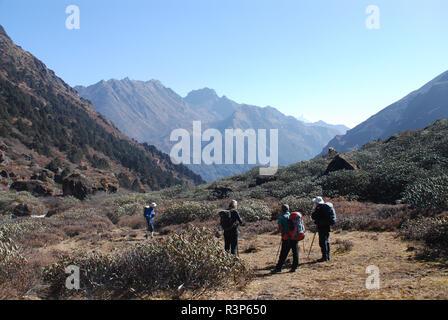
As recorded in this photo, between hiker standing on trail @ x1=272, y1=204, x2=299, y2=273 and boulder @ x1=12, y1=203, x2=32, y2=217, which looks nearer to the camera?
hiker standing on trail @ x1=272, y1=204, x2=299, y2=273

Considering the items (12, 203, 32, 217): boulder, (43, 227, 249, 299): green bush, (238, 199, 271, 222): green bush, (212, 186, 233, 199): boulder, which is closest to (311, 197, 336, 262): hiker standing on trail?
(43, 227, 249, 299): green bush

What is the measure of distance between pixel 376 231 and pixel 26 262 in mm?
10215

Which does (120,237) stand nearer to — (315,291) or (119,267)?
(119,267)

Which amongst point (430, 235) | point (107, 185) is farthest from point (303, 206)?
point (107, 185)

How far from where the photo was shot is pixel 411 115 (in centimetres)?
16800

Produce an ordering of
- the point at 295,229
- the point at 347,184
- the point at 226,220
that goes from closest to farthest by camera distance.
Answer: the point at 295,229
the point at 226,220
the point at 347,184

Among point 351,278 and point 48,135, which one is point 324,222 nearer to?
point 351,278

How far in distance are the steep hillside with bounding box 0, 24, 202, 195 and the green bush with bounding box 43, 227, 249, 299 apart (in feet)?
98.9

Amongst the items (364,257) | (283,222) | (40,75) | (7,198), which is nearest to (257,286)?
(283,222)

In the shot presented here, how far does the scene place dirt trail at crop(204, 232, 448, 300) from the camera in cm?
463

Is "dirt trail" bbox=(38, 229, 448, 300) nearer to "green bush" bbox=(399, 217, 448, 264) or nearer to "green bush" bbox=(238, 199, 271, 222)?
"green bush" bbox=(399, 217, 448, 264)

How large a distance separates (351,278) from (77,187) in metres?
28.1

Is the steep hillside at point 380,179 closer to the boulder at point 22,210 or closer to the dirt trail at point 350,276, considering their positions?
the dirt trail at point 350,276

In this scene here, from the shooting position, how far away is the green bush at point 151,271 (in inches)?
199
